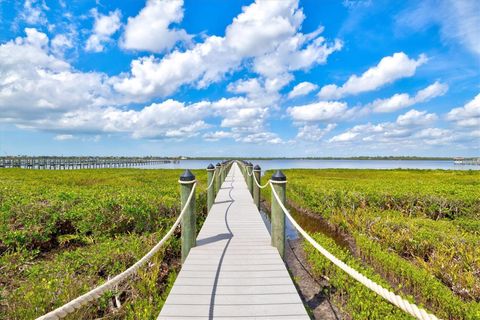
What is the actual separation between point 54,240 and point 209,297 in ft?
17.8

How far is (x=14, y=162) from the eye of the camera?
210 ft

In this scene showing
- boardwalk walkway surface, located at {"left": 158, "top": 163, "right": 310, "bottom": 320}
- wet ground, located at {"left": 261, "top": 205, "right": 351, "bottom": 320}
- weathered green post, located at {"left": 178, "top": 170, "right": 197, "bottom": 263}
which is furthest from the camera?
weathered green post, located at {"left": 178, "top": 170, "right": 197, "bottom": 263}

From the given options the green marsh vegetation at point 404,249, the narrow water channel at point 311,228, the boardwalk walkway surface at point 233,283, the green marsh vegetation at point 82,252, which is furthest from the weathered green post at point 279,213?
the narrow water channel at point 311,228

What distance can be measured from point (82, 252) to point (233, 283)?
3.39m

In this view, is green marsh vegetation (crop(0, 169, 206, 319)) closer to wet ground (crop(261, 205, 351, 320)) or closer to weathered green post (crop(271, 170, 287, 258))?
weathered green post (crop(271, 170, 287, 258))

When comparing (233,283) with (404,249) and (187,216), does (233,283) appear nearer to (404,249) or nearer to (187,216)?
(187,216)

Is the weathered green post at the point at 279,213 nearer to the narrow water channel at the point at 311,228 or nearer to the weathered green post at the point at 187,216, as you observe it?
the weathered green post at the point at 187,216

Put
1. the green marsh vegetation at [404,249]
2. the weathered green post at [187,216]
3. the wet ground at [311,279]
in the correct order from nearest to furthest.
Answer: the green marsh vegetation at [404,249]
the wet ground at [311,279]
the weathered green post at [187,216]

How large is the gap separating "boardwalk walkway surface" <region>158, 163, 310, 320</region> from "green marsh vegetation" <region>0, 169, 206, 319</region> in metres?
0.64

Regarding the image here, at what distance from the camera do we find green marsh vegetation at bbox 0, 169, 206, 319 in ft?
12.8

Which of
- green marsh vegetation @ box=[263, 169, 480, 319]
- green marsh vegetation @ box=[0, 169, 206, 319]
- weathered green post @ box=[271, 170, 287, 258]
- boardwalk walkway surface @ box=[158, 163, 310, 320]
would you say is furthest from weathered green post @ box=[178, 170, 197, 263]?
green marsh vegetation @ box=[263, 169, 480, 319]

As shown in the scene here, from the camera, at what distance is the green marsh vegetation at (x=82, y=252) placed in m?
3.89

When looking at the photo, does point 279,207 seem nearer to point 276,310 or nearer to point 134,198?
point 276,310

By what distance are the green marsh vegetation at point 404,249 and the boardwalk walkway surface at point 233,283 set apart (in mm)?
1217
